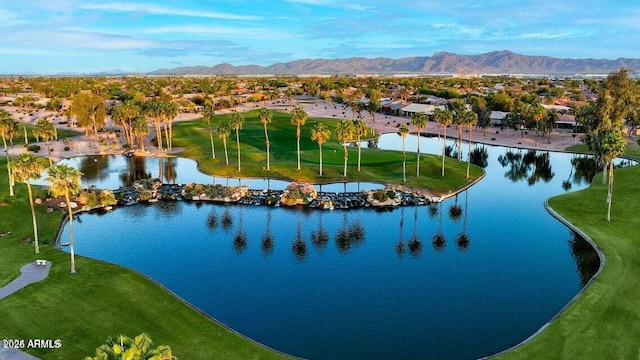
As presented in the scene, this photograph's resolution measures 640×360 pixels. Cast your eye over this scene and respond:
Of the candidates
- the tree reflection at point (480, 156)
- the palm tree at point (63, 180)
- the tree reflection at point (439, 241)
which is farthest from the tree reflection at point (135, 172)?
the tree reflection at point (480, 156)

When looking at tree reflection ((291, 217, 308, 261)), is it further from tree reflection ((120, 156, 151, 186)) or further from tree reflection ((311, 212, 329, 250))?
tree reflection ((120, 156, 151, 186))

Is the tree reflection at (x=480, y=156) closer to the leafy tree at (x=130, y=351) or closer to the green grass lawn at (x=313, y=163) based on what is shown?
the green grass lawn at (x=313, y=163)

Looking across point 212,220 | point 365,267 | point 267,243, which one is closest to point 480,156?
point 212,220

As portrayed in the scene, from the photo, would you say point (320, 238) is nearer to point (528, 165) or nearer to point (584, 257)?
point (584, 257)

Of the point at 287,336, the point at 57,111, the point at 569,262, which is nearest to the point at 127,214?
the point at 287,336

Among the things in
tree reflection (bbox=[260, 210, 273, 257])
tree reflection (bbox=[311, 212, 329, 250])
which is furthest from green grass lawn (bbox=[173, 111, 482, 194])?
tree reflection (bbox=[260, 210, 273, 257])

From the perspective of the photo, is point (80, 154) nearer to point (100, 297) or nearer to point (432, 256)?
point (100, 297)
